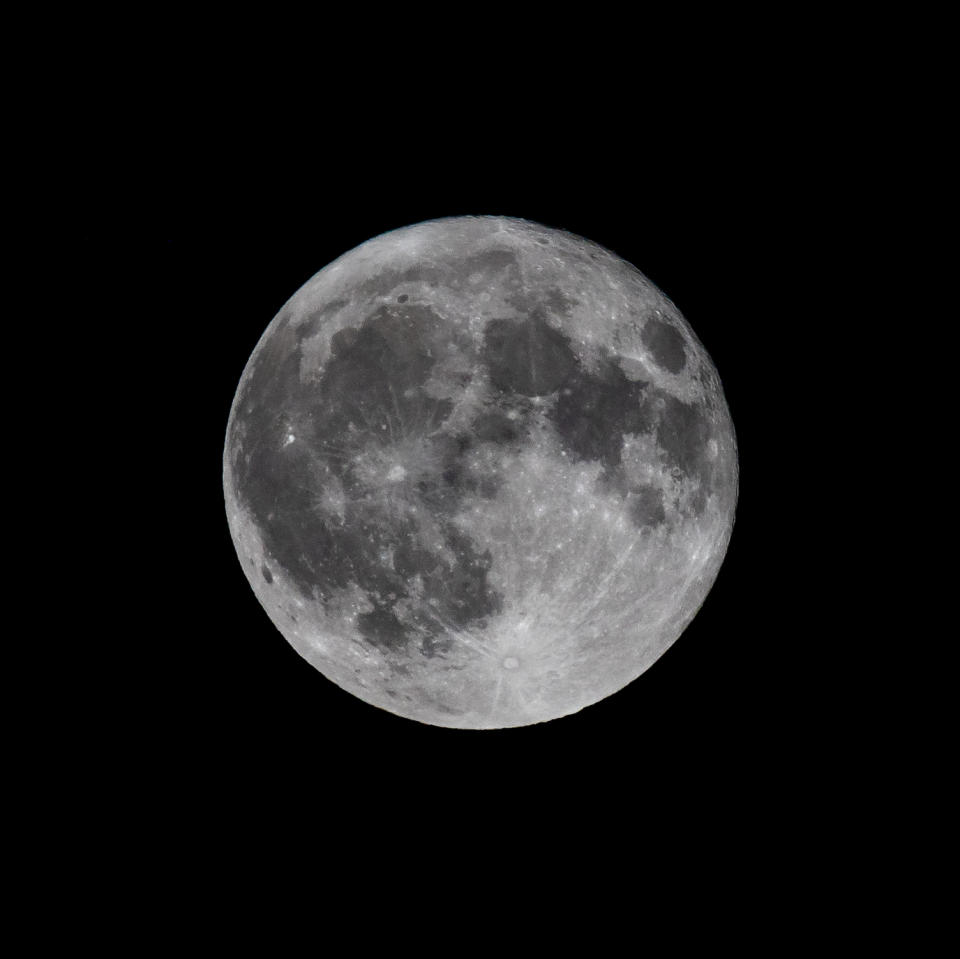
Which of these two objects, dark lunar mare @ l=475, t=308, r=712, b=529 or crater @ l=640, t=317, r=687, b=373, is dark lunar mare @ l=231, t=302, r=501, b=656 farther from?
crater @ l=640, t=317, r=687, b=373

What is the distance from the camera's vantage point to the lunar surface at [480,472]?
347cm

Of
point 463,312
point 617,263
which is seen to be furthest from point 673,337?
point 463,312

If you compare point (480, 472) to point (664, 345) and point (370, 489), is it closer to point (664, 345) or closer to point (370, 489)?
point (370, 489)

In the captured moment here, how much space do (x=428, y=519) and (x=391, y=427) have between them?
1.30 feet

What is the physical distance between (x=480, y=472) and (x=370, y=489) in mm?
456

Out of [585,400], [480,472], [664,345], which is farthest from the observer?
[664,345]

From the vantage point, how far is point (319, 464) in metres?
3.62

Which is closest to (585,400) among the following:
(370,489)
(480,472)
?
(480,472)

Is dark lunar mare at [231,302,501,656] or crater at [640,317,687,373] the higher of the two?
crater at [640,317,687,373]

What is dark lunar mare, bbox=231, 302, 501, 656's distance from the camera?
3480 millimetres

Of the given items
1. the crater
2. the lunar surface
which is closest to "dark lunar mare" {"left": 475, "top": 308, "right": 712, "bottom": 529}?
the lunar surface

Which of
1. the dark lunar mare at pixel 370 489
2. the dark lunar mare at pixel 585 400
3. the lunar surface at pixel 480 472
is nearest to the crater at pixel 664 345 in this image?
the lunar surface at pixel 480 472

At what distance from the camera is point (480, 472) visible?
3.44m

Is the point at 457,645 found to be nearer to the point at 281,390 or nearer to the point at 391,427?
the point at 391,427
